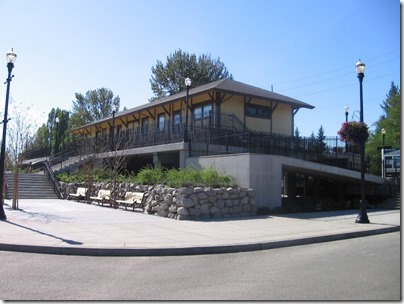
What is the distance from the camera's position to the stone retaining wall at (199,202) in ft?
49.4

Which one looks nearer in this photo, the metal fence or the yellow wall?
the metal fence

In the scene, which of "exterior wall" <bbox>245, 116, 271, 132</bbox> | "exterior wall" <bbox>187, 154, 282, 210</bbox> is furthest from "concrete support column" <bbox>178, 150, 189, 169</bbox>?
"exterior wall" <bbox>245, 116, 271, 132</bbox>

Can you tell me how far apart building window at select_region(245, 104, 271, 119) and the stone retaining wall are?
1364cm

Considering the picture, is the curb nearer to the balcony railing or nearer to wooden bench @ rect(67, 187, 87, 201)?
the balcony railing

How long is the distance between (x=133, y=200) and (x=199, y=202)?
4.24 metres

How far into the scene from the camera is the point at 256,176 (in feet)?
55.8

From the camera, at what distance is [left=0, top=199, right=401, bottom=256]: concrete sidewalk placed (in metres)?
9.02

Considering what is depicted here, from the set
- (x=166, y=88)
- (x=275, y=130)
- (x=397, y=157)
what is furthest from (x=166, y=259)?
(x=166, y=88)

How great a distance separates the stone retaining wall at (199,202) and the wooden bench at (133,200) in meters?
0.75

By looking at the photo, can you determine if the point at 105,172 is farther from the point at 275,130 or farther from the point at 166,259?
the point at 166,259

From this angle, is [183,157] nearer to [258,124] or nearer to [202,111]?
[202,111]

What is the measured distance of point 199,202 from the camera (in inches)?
Result: 602

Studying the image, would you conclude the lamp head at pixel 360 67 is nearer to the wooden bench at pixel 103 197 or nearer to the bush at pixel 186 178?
the bush at pixel 186 178

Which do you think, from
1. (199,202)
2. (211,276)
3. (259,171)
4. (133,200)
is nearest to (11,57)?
(133,200)
